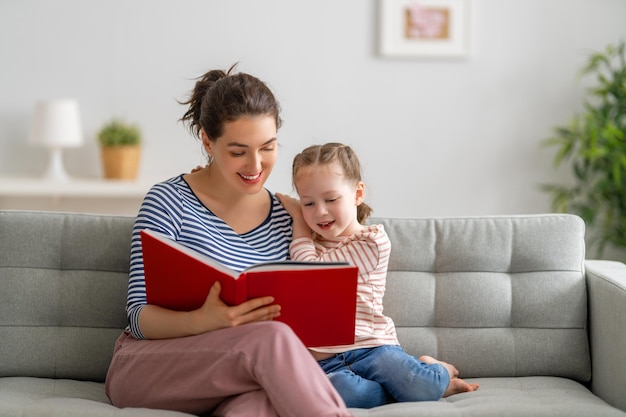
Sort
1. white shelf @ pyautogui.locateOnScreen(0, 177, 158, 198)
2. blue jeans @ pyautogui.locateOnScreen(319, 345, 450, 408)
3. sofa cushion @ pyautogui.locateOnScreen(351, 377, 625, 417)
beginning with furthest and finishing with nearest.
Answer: white shelf @ pyautogui.locateOnScreen(0, 177, 158, 198) → blue jeans @ pyautogui.locateOnScreen(319, 345, 450, 408) → sofa cushion @ pyautogui.locateOnScreen(351, 377, 625, 417)

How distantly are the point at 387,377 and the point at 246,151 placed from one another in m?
0.71

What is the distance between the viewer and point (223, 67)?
4.76 meters

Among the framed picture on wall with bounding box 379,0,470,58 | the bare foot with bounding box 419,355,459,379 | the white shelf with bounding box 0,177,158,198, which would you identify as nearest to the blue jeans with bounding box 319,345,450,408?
the bare foot with bounding box 419,355,459,379

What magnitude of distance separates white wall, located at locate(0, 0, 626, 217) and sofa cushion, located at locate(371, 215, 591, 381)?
2.17 m

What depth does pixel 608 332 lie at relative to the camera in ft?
8.04

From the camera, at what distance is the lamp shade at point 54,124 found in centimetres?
444

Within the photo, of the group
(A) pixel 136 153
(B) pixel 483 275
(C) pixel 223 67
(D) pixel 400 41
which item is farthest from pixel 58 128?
(B) pixel 483 275

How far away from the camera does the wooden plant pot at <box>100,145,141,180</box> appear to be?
14.8 feet

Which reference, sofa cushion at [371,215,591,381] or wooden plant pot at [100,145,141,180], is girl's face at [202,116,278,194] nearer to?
sofa cushion at [371,215,591,381]

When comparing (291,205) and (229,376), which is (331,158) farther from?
(229,376)

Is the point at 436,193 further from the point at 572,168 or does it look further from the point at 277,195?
the point at 277,195

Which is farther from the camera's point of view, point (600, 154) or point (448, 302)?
point (600, 154)

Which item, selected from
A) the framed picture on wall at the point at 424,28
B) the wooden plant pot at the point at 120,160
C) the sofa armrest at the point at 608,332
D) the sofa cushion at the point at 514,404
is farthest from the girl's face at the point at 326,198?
the framed picture on wall at the point at 424,28

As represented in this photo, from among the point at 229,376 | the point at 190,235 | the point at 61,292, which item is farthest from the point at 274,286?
the point at 61,292
